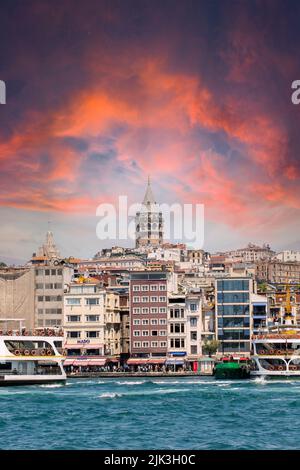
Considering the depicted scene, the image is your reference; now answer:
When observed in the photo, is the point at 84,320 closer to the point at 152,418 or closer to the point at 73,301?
the point at 73,301

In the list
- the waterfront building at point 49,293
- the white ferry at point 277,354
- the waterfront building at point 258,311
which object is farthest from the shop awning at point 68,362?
the white ferry at point 277,354

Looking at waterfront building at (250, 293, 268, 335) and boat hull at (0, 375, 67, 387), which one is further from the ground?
waterfront building at (250, 293, 268, 335)

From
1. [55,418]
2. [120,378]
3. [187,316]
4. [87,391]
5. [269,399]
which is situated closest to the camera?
[55,418]

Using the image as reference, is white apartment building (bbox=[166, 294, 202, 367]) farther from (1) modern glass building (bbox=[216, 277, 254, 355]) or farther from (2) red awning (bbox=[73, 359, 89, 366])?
(2) red awning (bbox=[73, 359, 89, 366])

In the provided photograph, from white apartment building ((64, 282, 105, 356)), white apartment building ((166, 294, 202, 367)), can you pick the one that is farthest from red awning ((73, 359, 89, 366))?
white apartment building ((166, 294, 202, 367))

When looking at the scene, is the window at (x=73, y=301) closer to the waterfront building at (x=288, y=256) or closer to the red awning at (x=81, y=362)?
the red awning at (x=81, y=362)
